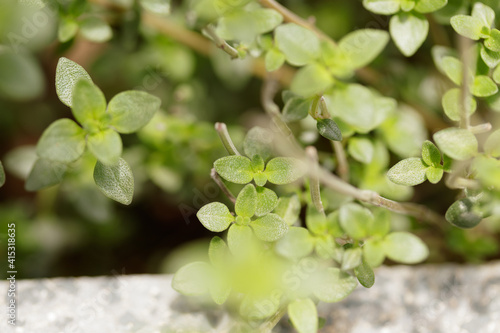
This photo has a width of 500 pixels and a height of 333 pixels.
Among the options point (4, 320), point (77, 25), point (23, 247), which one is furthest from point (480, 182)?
point (23, 247)

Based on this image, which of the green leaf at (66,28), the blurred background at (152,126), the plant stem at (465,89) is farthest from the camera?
the blurred background at (152,126)

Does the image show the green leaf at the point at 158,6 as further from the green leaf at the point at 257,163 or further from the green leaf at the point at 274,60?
the green leaf at the point at 257,163

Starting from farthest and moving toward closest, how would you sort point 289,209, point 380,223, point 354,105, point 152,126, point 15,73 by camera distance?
point 152,126 → point 15,73 → point 289,209 → point 380,223 → point 354,105

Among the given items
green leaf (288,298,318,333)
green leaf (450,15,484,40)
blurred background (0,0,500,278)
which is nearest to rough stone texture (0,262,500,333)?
blurred background (0,0,500,278)

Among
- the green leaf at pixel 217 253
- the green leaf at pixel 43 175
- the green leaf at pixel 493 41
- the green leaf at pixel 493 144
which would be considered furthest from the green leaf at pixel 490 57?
the green leaf at pixel 43 175

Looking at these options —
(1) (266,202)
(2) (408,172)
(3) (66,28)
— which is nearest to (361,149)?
(2) (408,172)

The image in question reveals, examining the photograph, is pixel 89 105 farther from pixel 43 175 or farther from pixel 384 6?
pixel 384 6

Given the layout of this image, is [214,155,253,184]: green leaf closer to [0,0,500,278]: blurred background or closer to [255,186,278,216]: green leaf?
[255,186,278,216]: green leaf
